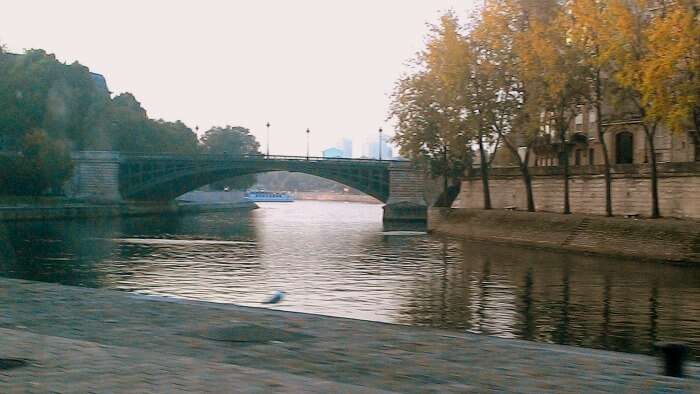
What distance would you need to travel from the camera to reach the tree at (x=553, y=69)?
50688 mm

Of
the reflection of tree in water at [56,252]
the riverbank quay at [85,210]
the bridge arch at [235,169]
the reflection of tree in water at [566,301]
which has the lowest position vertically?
the reflection of tree in water at [566,301]

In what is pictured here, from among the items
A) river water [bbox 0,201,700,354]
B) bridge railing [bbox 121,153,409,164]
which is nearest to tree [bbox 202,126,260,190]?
A: bridge railing [bbox 121,153,409,164]

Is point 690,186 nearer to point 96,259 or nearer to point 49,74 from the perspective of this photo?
point 96,259

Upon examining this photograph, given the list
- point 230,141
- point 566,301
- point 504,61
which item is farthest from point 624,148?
point 230,141

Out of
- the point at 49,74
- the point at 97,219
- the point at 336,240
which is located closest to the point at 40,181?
the point at 97,219

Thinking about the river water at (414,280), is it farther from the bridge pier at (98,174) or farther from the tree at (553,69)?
the bridge pier at (98,174)

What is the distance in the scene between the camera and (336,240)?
62.5 meters

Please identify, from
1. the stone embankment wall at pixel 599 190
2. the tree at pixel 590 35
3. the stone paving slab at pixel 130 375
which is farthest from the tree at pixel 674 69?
the stone paving slab at pixel 130 375

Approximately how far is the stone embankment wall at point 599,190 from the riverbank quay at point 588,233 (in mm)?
4414

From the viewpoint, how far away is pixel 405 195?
108m

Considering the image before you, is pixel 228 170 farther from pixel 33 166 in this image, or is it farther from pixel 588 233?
pixel 588 233

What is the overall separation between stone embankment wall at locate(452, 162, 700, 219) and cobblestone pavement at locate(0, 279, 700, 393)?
40212mm

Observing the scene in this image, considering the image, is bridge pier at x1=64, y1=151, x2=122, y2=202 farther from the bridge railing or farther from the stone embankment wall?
the stone embankment wall

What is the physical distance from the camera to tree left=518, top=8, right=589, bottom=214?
50688 mm
